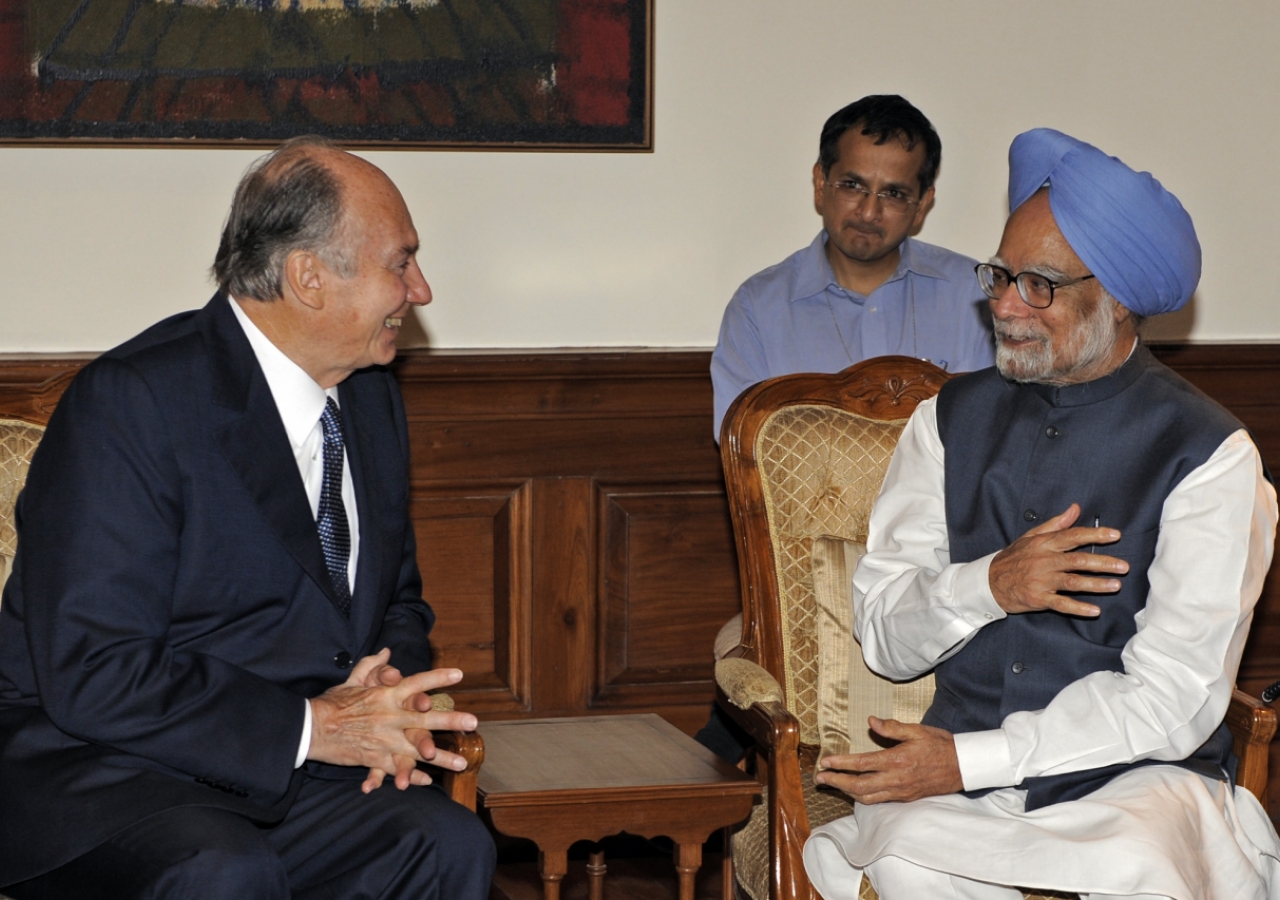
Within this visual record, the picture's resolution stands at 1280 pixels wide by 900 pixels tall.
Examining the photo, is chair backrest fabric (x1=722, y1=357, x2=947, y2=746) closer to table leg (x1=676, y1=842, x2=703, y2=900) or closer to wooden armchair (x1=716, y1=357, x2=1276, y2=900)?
wooden armchair (x1=716, y1=357, x2=1276, y2=900)

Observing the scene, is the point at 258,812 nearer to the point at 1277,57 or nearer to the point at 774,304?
the point at 774,304

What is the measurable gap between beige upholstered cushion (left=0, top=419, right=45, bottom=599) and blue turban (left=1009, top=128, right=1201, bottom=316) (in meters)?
2.08

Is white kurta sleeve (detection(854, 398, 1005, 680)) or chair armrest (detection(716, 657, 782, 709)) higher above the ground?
white kurta sleeve (detection(854, 398, 1005, 680))

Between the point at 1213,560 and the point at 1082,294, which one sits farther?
the point at 1082,294

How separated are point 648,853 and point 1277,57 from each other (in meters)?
3.04

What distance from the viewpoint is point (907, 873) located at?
8.12ft

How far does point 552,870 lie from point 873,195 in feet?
6.41

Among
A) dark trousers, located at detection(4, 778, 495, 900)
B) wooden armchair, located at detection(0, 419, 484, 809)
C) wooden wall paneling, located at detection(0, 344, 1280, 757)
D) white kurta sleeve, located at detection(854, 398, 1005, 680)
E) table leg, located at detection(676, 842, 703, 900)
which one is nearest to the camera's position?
dark trousers, located at detection(4, 778, 495, 900)

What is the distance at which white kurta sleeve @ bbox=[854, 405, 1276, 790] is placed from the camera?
2.44 metres

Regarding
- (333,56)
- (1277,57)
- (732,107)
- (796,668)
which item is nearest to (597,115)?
(732,107)

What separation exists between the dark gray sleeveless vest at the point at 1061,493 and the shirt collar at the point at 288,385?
3.97 ft

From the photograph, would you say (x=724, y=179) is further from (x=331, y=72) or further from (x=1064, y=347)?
(x=1064, y=347)

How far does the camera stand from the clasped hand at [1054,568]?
243 centimetres

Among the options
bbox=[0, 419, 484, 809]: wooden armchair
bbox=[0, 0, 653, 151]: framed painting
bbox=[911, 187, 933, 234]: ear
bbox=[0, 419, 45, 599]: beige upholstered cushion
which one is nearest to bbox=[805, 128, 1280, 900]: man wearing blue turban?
bbox=[0, 419, 484, 809]: wooden armchair
